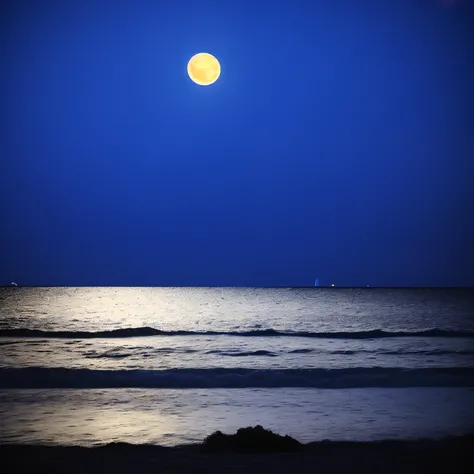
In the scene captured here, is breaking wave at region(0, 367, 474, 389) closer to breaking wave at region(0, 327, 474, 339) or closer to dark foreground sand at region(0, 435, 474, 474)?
dark foreground sand at region(0, 435, 474, 474)

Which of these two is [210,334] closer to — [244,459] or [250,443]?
[250,443]

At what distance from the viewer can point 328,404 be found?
11.7 m

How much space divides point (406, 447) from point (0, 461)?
235 inches

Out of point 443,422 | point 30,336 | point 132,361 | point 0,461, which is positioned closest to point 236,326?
point 30,336

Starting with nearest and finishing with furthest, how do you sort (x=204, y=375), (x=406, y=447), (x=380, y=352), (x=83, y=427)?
(x=406, y=447) → (x=83, y=427) → (x=204, y=375) → (x=380, y=352)

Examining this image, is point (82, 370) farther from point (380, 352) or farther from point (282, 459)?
point (380, 352)

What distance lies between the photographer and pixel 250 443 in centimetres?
776

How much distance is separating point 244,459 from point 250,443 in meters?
0.51

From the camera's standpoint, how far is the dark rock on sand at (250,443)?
7.65m

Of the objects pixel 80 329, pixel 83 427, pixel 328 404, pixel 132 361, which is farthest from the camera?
pixel 80 329

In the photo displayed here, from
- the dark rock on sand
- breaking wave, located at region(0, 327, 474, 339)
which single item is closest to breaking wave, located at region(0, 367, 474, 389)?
the dark rock on sand

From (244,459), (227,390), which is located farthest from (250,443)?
(227,390)

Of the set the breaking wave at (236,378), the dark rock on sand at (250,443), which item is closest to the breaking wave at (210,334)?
the breaking wave at (236,378)

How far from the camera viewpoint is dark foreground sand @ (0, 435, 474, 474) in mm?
6844
